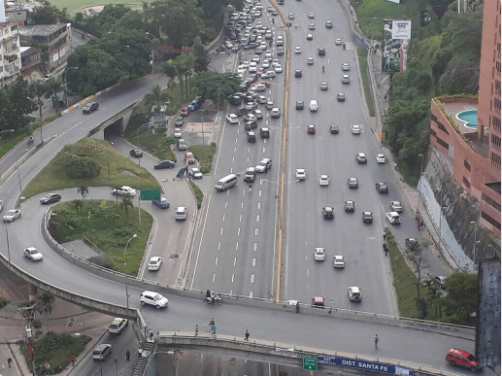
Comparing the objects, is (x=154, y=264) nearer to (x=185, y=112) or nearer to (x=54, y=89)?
(x=185, y=112)

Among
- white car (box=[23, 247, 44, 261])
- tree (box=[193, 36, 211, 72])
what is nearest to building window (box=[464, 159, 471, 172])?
→ white car (box=[23, 247, 44, 261])

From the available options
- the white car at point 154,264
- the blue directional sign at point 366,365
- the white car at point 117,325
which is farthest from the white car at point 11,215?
the blue directional sign at point 366,365

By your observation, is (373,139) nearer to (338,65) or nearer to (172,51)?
(338,65)

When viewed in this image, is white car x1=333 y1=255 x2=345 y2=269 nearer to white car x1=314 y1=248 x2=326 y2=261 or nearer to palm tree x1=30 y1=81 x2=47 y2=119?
white car x1=314 y1=248 x2=326 y2=261

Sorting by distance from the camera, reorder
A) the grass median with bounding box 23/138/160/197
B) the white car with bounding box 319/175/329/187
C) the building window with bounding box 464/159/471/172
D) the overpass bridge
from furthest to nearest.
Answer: the white car with bounding box 319/175/329/187, the grass median with bounding box 23/138/160/197, the building window with bounding box 464/159/471/172, the overpass bridge

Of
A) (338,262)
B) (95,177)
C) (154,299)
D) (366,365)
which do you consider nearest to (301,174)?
(338,262)

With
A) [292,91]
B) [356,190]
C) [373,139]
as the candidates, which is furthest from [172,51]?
[356,190]
